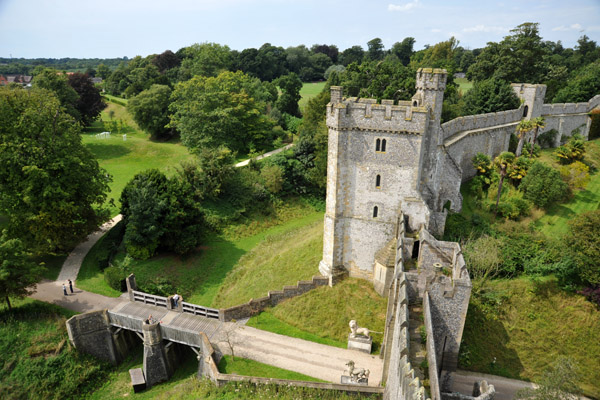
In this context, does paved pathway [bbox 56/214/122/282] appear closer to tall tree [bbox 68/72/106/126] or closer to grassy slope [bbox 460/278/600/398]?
grassy slope [bbox 460/278/600/398]

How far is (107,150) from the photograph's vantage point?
185ft

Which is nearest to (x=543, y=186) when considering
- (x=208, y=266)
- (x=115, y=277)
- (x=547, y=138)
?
(x=547, y=138)

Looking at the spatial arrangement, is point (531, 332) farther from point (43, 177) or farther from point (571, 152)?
point (43, 177)

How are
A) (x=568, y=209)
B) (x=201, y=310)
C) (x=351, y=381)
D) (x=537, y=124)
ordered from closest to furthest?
(x=351, y=381)
(x=201, y=310)
(x=568, y=209)
(x=537, y=124)

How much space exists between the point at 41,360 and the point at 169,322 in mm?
7446

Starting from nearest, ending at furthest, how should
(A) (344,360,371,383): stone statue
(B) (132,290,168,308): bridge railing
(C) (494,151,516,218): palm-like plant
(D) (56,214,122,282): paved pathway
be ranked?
(A) (344,360,371,383): stone statue, (B) (132,290,168,308): bridge railing, (D) (56,214,122,282): paved pathway, (C) (494,151,516,218): palm-like plant

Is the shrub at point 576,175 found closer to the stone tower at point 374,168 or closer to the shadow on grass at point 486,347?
the shadow on grass at point 486,347

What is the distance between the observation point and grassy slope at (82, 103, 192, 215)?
49.3 meters

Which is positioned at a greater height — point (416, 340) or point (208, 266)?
point (416, 340)

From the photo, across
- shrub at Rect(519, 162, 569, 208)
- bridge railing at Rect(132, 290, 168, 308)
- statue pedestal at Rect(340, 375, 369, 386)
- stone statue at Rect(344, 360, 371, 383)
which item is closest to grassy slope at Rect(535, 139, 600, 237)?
shrub at Rect(519, 162, 569, 208)

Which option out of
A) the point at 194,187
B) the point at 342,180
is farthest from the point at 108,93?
the point at 342,180

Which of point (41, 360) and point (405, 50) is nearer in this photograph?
point (41, 360)

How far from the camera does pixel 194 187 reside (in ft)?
132

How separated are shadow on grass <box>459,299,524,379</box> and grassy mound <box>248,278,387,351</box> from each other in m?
5.19
